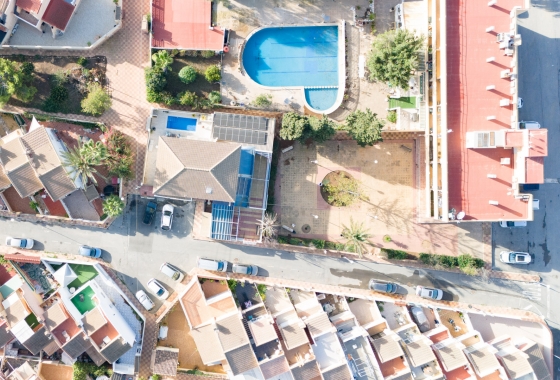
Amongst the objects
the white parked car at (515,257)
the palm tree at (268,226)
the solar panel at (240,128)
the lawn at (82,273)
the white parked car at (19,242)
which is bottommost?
the lawn at (82,273)

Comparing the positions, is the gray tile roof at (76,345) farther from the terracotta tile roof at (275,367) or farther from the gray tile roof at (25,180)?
the terracotta tile roof at (275,367)

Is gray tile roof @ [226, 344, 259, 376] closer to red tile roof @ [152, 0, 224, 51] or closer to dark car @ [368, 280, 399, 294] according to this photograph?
dark car @ [368, 280, 399, 294]

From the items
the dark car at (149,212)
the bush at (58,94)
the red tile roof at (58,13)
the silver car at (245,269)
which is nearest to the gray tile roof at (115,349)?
the dark car at (149,212)

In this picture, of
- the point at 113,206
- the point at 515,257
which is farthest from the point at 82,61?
the point at 515,257

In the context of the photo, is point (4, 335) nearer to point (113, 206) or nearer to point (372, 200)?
point (113, 206)

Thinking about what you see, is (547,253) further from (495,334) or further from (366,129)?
(366,129)

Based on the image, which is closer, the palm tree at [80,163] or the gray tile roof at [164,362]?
the palm tree at [80,163]
